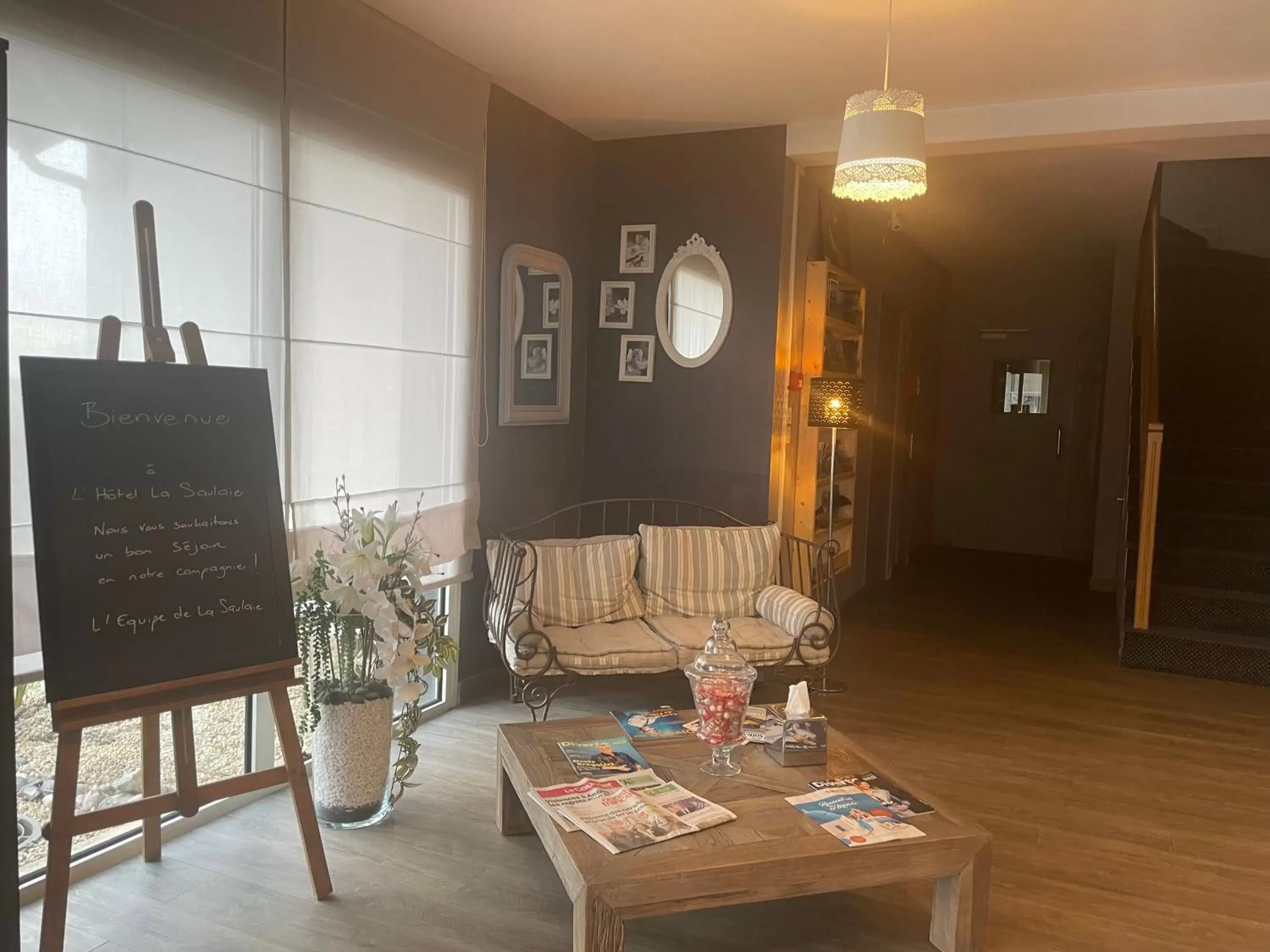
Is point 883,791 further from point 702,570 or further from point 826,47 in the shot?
point 826,47

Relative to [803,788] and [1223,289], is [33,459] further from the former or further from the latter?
[1223,289]

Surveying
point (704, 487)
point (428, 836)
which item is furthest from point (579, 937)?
point (704, 487)

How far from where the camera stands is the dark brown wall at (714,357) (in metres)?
4.73

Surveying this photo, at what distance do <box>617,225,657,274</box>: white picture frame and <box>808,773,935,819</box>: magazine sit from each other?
300 cm

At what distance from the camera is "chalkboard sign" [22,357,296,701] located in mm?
2229

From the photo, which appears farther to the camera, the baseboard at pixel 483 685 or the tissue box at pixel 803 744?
the baseboard at pixel 483 685

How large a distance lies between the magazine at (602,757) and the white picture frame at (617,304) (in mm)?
2642

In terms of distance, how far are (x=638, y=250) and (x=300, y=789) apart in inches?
127

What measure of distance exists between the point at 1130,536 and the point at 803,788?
12.7ft

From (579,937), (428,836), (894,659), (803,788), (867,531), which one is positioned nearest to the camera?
(579,937)

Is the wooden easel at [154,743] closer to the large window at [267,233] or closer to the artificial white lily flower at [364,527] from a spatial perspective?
the large window at [267,233]

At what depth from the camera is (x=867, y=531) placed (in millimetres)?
6926

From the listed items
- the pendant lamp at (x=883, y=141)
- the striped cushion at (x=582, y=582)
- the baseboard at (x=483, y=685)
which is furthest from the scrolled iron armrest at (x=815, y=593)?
the pendant lamp at (x=883, y=141)

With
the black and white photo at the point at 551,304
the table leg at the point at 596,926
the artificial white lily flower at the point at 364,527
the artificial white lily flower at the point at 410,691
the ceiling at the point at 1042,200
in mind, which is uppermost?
the ceiling at the point at 1042,200
